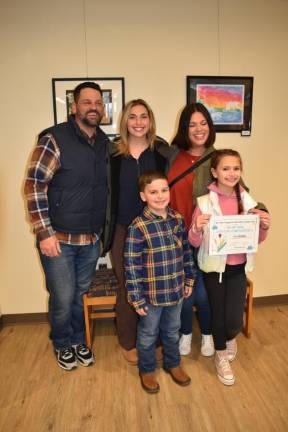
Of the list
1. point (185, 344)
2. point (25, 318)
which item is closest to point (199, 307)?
point (185, 344)

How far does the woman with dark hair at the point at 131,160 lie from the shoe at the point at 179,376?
65cm

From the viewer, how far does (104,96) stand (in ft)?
8.38

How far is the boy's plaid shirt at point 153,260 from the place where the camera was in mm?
1813

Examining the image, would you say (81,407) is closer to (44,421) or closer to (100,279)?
(44,421)

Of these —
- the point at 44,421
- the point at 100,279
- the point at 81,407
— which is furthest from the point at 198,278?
the point at 44,421

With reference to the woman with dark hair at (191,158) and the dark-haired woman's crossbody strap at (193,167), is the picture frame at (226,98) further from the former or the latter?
the dark-haired woman's crossbody strap at (193,167)

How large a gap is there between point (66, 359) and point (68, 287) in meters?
0.51

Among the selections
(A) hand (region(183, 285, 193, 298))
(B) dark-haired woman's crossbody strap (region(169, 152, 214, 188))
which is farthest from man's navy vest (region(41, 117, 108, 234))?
(A) hand (region(183, 285, 193, 298))

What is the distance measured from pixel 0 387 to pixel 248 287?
1759 mm

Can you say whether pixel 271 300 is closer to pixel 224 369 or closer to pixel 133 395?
pixel 224 369

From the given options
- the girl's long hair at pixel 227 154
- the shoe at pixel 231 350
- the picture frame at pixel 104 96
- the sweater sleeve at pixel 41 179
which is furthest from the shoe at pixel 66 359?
the picture frame at pixel 104 96

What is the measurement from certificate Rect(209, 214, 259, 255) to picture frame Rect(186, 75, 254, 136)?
44.1 inches

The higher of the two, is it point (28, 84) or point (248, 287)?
point (28, 84)

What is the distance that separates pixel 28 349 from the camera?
8.11ft
